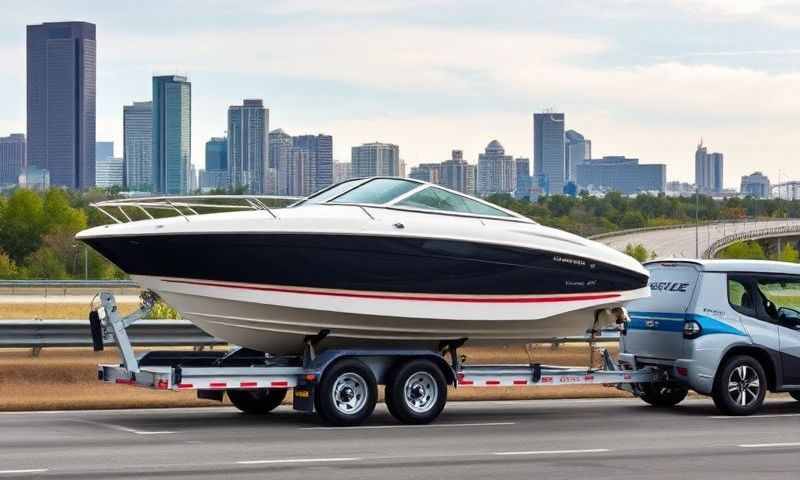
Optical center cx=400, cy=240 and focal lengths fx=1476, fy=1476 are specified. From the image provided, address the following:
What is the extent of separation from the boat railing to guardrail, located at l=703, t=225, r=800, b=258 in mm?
66261

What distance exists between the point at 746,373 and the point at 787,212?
568 ft

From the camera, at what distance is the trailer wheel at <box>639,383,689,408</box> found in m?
20.7

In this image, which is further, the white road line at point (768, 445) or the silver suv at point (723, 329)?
the silver suv at point (723, 329)

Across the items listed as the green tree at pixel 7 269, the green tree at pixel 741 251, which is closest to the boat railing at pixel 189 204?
the green tree at pixel 7 269

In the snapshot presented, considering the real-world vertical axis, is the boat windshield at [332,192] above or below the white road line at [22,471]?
above

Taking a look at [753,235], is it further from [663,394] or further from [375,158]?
[663,394]

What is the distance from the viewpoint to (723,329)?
19.5 metres

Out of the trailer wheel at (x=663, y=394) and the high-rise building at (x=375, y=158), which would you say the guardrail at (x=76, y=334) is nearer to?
the trailer wheel at (x=663, y=394)

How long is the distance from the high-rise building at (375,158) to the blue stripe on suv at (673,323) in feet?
232

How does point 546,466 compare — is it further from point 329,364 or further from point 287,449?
point 329,364

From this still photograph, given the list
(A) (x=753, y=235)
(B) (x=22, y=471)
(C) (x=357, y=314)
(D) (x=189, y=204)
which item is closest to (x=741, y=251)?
(A) (x=753, y=235)

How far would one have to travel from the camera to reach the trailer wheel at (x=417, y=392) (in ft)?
58.3

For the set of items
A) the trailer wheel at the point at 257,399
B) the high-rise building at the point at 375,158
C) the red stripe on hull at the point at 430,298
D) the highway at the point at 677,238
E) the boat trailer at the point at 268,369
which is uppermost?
the high-rise building at the point at 375,158

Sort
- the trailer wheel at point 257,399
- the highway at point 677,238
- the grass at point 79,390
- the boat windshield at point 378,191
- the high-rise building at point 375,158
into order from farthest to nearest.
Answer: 1. the high-rise building at point 375,158
2. the highway at point 677,238
3. the grass at point 79,390
4. the trailer wheel at point 257,399
5. the boat windshield at point 378,191
